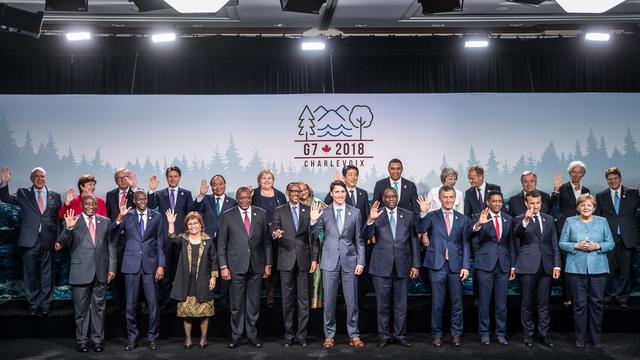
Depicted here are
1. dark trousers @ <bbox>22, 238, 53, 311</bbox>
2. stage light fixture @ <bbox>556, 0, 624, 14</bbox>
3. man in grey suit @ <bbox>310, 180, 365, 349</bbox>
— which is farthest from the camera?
dark trousers @ <bbox>22, 238, 53, 311</bbox>

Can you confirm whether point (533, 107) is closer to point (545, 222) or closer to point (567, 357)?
point (545, 222)

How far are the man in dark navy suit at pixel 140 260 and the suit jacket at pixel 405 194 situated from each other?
2371mm

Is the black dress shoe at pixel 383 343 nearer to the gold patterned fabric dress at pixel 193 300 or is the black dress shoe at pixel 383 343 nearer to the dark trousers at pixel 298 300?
the dark trousers at pixel 298 300

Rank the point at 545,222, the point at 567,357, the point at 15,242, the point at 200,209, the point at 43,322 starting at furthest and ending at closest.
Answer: the point at 15,242, the point at 200,209, the point at 43,322, the point at 545,222, the point at 567,357

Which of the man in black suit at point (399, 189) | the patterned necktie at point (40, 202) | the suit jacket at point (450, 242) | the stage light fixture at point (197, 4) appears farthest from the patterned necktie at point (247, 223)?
the patterned necktie at point (40, 202)

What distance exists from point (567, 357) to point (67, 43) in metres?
6.74

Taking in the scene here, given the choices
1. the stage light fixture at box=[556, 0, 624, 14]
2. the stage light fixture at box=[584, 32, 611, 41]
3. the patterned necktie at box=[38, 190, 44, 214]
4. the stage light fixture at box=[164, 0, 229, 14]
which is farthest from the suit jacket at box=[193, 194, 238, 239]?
the stage light fixture at box=[584, 32, 611, 41]

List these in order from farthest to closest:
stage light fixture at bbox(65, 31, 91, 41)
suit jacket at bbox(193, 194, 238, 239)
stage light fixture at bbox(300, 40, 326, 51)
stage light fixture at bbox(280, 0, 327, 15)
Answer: stage light fixture at bbox(300, 40, 326, 51)
stage light fixture at bbox(65, 31, 91, 41)
suit jacket at bbox(193, 194, 238, 239)
stage light fixture at bbox(280, 0, 327, 15)

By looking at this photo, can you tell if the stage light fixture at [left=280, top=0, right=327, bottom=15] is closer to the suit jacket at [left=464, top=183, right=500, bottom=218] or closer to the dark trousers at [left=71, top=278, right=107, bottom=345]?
the suit jacket at [left=464, top=183, right=500, bottom=218]

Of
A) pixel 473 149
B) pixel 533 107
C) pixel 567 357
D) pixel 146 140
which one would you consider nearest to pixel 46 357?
pixel 146 140

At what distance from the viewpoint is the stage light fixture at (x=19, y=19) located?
704 cm

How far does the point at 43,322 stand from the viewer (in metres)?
6.91

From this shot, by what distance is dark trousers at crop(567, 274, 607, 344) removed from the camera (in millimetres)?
6355

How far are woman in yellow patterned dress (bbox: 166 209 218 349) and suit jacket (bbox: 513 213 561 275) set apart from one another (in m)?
2.91
